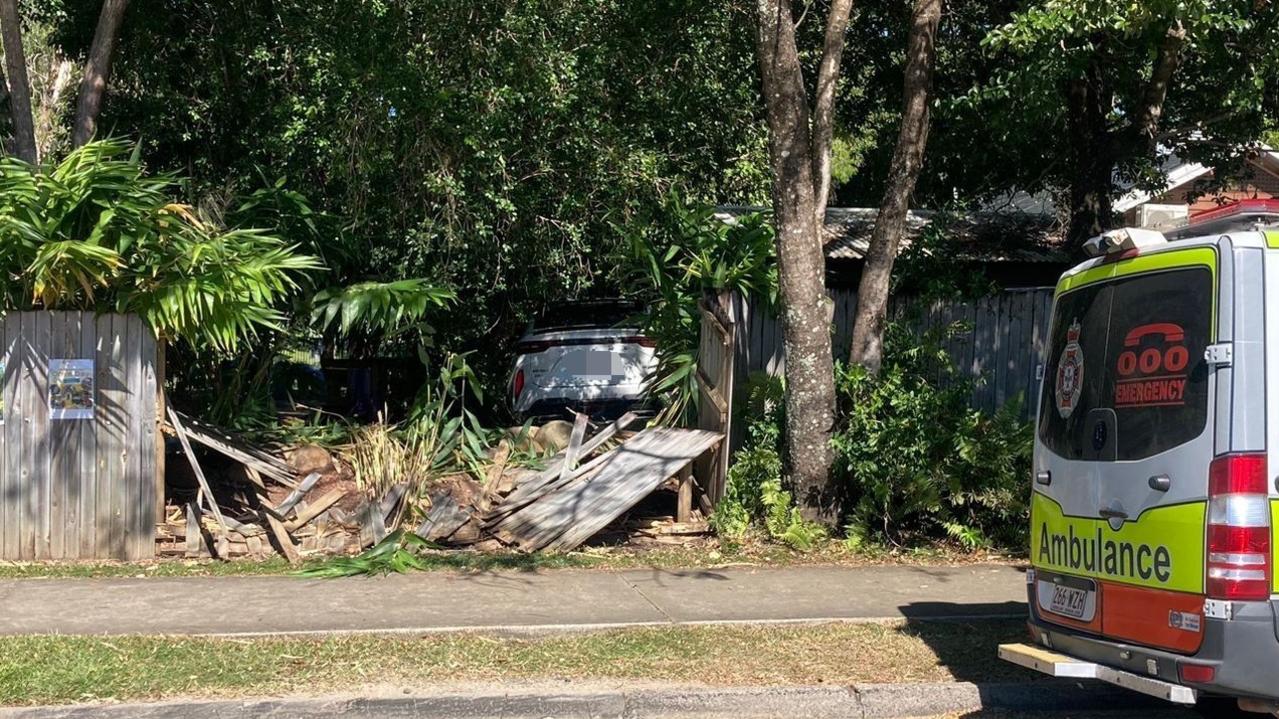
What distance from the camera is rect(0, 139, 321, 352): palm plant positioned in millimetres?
8430

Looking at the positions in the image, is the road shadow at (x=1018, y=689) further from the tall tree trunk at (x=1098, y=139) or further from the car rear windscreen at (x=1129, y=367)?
the tall tree trunk at (x=1098, y=139)

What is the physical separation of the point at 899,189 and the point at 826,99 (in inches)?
38.3

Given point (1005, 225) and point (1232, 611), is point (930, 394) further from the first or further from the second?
point (1232, 611)

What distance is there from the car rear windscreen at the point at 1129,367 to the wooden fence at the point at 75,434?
258 inches

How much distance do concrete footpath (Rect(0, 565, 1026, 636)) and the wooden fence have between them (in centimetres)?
63

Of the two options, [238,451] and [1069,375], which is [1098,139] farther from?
[238,451]

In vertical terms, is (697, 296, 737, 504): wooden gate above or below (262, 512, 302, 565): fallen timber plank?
above

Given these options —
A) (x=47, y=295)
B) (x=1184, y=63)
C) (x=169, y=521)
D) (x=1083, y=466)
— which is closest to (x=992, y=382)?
(x=1184, y=63)

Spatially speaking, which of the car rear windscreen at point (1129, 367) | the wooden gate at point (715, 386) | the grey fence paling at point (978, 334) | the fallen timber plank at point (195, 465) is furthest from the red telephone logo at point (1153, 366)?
the fallen timber plank at point (195, 465)

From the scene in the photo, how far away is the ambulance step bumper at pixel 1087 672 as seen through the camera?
4824 mm

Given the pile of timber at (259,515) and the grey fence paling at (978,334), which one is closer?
the pile of timber at (259,515)

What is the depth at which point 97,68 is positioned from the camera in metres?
10.6

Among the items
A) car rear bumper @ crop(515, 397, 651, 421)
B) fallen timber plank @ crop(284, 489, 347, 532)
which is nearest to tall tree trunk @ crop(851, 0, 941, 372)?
car rear bumper @ crop(515, 397, 651, 421)

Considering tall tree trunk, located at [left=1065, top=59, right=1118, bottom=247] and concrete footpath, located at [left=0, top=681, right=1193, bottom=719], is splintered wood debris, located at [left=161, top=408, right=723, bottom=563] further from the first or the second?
tall tree trunk, located at [left=1065, top=59, right=1118, bottom=247]
